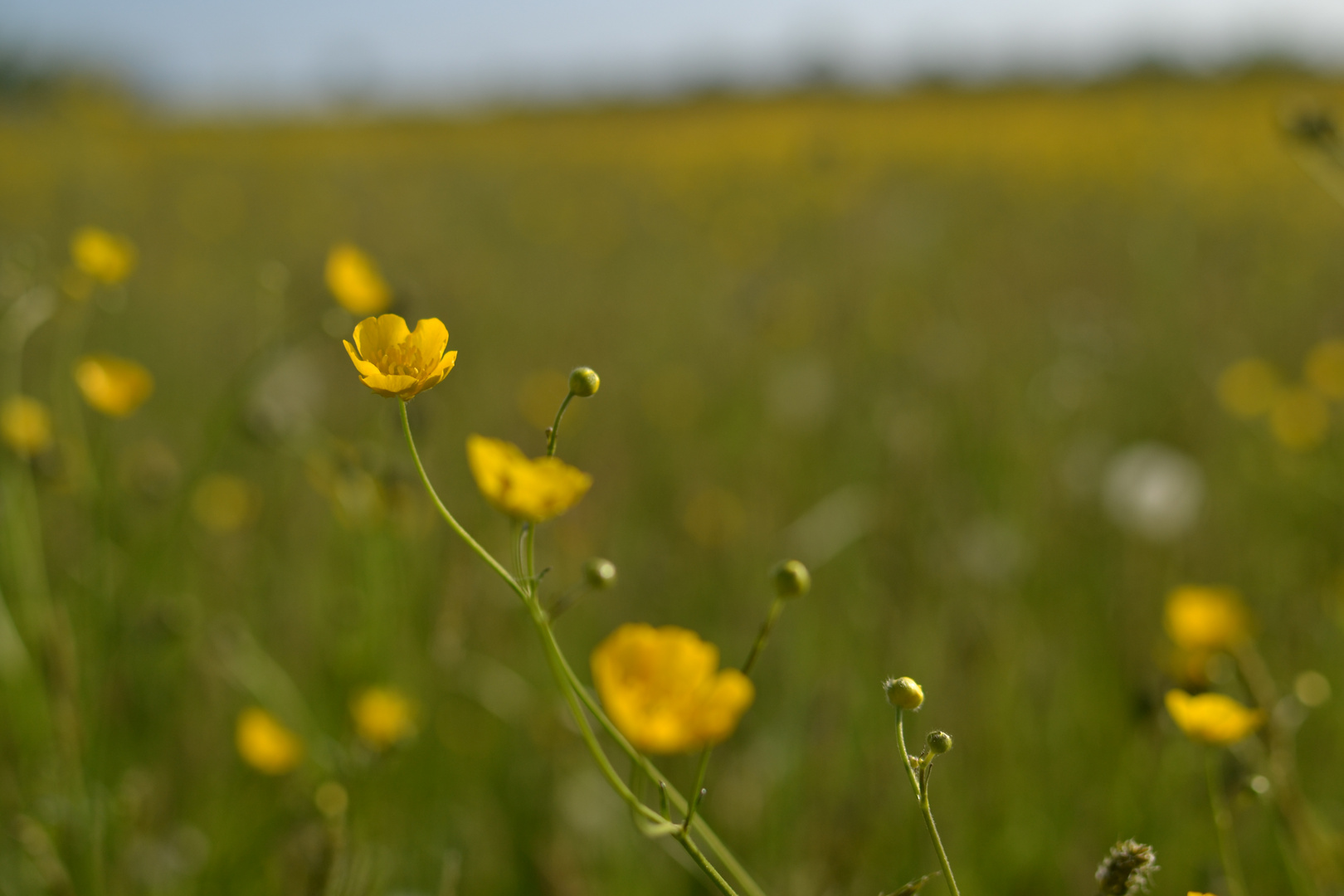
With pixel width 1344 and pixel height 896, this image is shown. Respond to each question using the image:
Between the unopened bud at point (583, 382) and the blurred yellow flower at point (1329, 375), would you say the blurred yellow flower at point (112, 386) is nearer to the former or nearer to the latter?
the unopened bud at point (583, 382)

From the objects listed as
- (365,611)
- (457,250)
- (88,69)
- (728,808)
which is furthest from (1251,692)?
(88,69)

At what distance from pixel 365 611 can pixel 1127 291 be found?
11.4ft

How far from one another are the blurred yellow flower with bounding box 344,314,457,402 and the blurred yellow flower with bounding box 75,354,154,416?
0.59m

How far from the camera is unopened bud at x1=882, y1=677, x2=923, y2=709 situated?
51cm

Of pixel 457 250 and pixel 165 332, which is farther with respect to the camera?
pixel 457 250

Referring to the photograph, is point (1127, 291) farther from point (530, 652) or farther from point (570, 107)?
point (570, 107)

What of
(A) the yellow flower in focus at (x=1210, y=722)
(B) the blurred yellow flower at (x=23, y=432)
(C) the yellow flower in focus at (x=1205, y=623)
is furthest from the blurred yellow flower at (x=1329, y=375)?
(B) the blurred yellow flower at (x=23, y=432)

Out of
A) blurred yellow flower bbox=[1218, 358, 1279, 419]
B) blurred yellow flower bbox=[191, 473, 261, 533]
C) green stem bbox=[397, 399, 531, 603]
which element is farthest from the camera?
blurred yellow flower bbox=[1218, 358, 1279, 419]

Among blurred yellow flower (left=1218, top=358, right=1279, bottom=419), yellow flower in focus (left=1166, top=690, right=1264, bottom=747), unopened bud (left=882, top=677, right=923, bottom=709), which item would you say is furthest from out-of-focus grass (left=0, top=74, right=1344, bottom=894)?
unopened bud (left=882, top=677, right=923, bottom=709)

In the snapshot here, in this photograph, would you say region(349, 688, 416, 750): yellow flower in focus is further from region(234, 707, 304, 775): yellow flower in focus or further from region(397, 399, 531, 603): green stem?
region(397, 399, 531, 603): green stem

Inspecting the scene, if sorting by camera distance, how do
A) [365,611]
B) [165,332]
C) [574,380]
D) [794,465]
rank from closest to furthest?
[574,380] → [365,611] → [794,465] → [165,332]

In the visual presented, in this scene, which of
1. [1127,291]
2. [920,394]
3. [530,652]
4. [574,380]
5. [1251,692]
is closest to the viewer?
[574,380]

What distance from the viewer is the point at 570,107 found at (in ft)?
54.9

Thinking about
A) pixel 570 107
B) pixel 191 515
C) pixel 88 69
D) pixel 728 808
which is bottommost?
pixel 728 808
